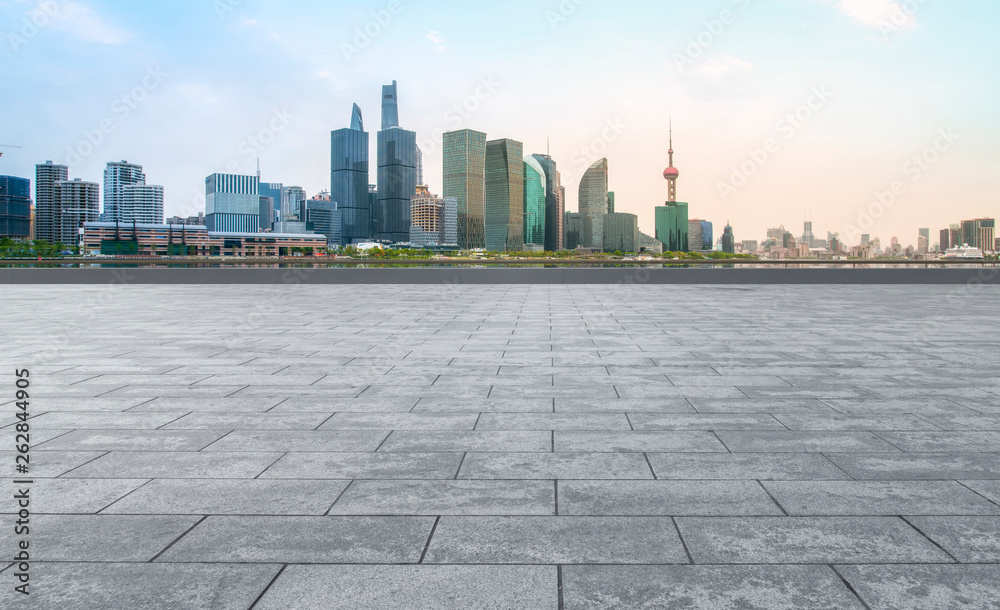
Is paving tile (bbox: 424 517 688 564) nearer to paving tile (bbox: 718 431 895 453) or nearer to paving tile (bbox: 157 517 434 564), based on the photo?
paving tile (bbox: 157 517 434 564)

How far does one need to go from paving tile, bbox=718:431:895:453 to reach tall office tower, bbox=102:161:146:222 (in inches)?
3896

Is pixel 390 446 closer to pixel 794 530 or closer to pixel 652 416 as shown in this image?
pixel 652 416

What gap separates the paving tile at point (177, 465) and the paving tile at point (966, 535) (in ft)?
12.1

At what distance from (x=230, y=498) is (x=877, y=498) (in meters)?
3.58

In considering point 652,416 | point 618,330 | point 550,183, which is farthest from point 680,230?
point 550,183

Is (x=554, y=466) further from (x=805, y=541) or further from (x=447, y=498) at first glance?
(x=805, y=541)

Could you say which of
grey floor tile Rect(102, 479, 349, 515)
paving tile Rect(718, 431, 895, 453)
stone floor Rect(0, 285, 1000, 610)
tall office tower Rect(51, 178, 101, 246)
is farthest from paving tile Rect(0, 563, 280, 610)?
tall office tower Rect(51, 178, 101, 246)

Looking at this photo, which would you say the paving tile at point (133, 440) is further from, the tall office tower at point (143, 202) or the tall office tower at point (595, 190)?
the tall office tower at point (595, 190)

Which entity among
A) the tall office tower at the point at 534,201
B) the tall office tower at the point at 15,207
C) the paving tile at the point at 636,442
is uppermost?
the tall office tower at the point at 534,201

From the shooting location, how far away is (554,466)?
4.05 metres

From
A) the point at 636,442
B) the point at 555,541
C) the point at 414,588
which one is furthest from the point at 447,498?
the point at 636,442

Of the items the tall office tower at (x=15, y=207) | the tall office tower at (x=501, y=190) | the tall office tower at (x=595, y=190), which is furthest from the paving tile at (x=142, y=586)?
the tall office tower at (x=595, y=190)

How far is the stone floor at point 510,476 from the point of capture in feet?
8.63

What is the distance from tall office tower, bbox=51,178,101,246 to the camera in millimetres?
68562
